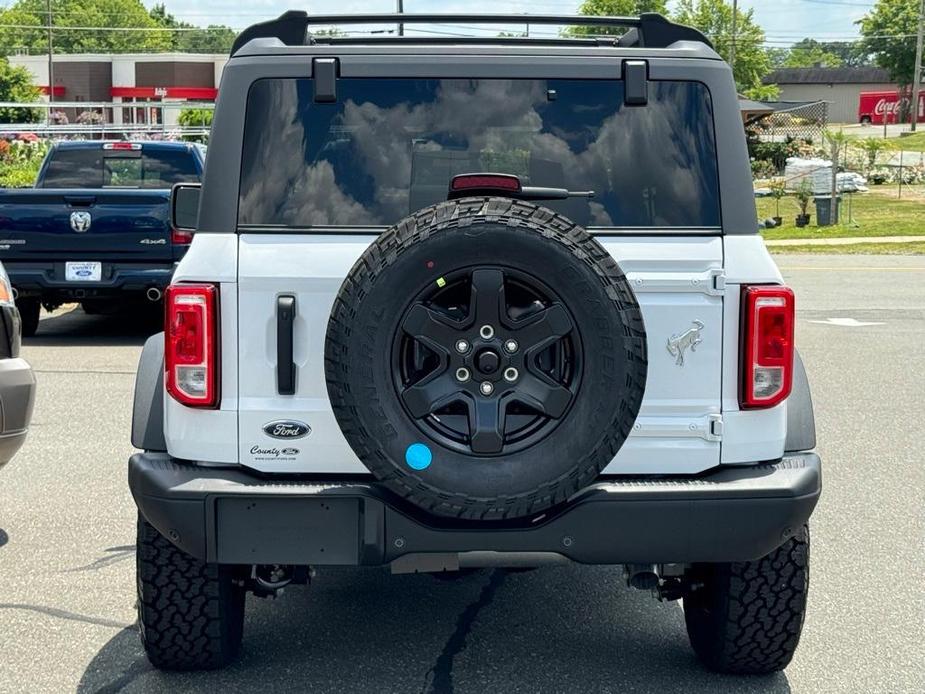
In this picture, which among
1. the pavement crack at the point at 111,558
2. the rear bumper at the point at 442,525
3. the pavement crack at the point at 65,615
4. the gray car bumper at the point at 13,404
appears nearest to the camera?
the rear bumper at the point at 442,525

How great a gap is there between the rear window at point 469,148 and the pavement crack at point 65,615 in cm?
178

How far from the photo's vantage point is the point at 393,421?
3.82 metres

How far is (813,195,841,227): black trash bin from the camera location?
29.3 m

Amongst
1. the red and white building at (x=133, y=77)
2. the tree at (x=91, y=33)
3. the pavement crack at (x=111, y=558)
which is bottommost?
the pavement crack at (x=111, y=558)

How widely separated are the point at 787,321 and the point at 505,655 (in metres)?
1.55

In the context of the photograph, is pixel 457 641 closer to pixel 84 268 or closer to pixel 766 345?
pixel 766 345

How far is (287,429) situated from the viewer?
4145 mm

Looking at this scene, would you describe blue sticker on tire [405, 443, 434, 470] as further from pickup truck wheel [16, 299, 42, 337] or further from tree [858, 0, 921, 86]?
tree [858, 0, 921, 86]

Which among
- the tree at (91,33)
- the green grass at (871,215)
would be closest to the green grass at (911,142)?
the green grass at (871,215)

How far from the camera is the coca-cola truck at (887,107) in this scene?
354 feet

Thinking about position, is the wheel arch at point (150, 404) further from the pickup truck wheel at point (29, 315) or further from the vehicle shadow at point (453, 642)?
the pickup truck wheel at point (29, 315)

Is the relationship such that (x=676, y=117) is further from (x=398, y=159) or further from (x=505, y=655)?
(x=505, y=655)

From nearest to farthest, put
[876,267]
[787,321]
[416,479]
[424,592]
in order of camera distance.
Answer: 1. [416,479]
2. [787,321]
3. [424,592]
4. [876,267]

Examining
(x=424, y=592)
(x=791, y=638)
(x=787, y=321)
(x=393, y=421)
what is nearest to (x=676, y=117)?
(x=787, y=321)
